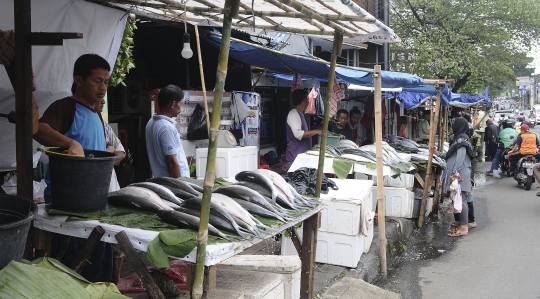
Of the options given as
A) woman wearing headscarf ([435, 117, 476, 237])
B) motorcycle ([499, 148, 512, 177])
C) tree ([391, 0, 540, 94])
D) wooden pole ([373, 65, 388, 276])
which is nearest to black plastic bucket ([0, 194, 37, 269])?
wooden pole ([373, 65, 388, 276])

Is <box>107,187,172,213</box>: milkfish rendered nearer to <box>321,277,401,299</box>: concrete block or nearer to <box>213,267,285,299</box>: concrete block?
<box>213,267,285,299</box>: concrete block

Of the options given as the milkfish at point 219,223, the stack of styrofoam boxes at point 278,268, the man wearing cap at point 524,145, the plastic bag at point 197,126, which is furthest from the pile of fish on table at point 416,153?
the milkfish at point 219,223

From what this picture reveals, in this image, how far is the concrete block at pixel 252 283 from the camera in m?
3.75

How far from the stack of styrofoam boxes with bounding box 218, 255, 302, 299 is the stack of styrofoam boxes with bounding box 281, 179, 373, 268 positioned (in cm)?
188

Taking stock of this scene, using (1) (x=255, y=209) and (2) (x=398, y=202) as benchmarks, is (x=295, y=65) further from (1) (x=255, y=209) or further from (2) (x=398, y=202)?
(1) (x=255, y=209)

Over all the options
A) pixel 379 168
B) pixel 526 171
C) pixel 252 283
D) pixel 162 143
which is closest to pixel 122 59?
pixel 162 143

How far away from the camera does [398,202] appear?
9.59 meters

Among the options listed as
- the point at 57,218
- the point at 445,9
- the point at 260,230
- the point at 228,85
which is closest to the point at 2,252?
the point at 57,218

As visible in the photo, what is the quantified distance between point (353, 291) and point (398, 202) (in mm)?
4089

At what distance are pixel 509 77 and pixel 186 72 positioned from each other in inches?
825

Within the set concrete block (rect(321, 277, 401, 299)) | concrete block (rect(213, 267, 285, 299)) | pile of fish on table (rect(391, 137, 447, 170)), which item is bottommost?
concrete block (rect(321, 277, 401, 299))

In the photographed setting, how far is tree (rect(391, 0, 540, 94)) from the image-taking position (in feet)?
73.1

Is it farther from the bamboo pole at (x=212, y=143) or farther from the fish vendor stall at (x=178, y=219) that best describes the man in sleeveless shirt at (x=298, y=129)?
the bamboo pole at (x=212, y=143)

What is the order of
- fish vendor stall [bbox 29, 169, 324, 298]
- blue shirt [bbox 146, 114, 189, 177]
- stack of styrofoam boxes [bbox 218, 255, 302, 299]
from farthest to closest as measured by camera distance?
blue shirt [bbox 146, 114, 189, 177]
stack of styrofoam boxes [bbox 218, 255, 302, 299]
fish vendor stall [bbox 29, 169, 324, 298]
